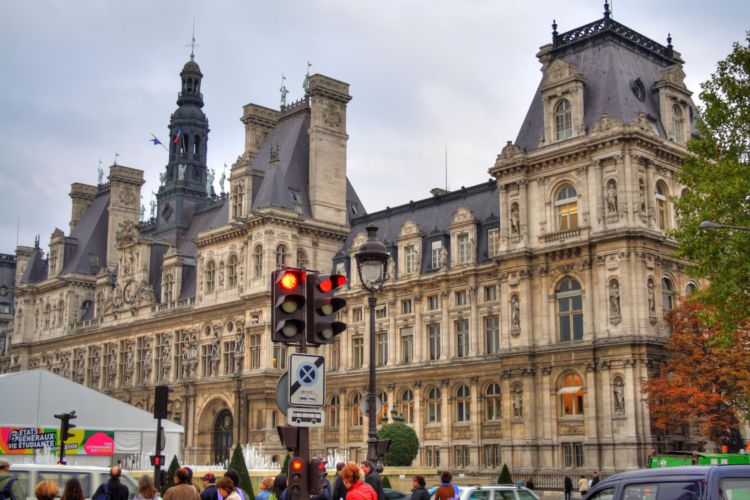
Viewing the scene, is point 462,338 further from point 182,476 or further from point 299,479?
point 299,479

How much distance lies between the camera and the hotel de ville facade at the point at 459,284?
45875mm

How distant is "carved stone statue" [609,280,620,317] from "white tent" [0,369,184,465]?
71.8ft

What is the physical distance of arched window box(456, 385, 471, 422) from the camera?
178 ft

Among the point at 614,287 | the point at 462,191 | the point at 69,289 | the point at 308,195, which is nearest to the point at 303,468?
the point at 614,287

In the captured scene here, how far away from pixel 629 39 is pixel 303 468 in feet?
147

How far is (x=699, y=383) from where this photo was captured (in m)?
42.6

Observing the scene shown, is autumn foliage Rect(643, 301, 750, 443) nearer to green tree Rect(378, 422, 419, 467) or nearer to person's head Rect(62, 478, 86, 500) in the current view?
green tree Rect(378, 422, 419, 467)

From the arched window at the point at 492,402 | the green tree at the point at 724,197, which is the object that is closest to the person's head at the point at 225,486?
the green tree at the point at 724,197

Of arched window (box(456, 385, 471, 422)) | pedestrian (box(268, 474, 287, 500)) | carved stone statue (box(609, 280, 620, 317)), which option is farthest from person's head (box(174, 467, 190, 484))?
arched window (box(456, 385, 471, 422))

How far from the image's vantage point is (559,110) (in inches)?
1984

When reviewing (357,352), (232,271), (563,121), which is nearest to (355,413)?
(357,352)

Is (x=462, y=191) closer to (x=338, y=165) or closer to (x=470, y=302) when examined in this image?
(x=470, y=302)

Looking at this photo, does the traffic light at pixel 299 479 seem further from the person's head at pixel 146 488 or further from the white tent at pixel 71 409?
the white tent at pixel 71 409

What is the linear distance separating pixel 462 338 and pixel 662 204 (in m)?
14.2
